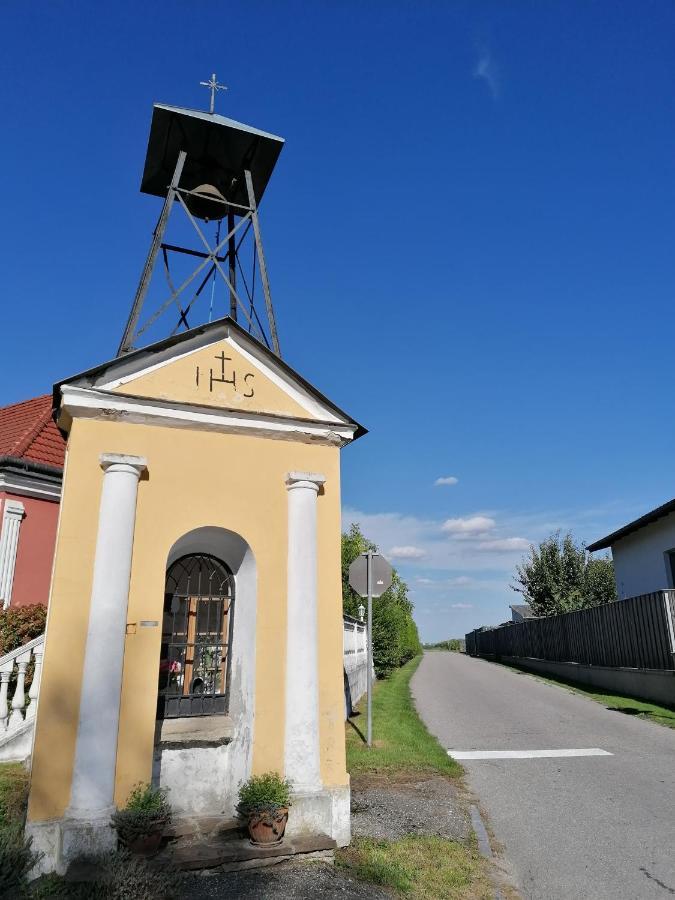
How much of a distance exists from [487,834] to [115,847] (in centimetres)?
351

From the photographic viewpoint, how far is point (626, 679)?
1579 cm

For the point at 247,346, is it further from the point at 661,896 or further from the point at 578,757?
the point at 578,757

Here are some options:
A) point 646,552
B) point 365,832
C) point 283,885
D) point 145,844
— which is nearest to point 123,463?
point 145,844

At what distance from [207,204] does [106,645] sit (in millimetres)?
6300

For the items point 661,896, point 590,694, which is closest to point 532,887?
point 661,896

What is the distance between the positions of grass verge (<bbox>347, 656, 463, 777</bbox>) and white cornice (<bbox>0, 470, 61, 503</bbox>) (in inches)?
265

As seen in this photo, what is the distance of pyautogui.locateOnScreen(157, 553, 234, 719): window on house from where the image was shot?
6.67 meters

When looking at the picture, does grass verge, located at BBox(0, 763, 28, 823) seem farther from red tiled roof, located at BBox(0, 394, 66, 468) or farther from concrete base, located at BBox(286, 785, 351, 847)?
red tiled roof, located at BBox(0, 394, 66, 468)

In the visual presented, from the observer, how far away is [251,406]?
6.76m

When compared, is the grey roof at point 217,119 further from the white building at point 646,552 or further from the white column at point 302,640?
the white building at point 646,552

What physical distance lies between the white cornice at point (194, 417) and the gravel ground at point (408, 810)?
3.95m

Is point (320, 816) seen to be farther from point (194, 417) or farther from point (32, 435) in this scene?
point (32, 435)

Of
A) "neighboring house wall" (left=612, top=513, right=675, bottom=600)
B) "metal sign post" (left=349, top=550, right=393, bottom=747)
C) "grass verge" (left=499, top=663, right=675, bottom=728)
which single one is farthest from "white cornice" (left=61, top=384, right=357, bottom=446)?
"neighboring house wall" (left=612, top=513, right=675, bottom=600)

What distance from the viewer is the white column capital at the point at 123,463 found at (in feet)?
19.0
